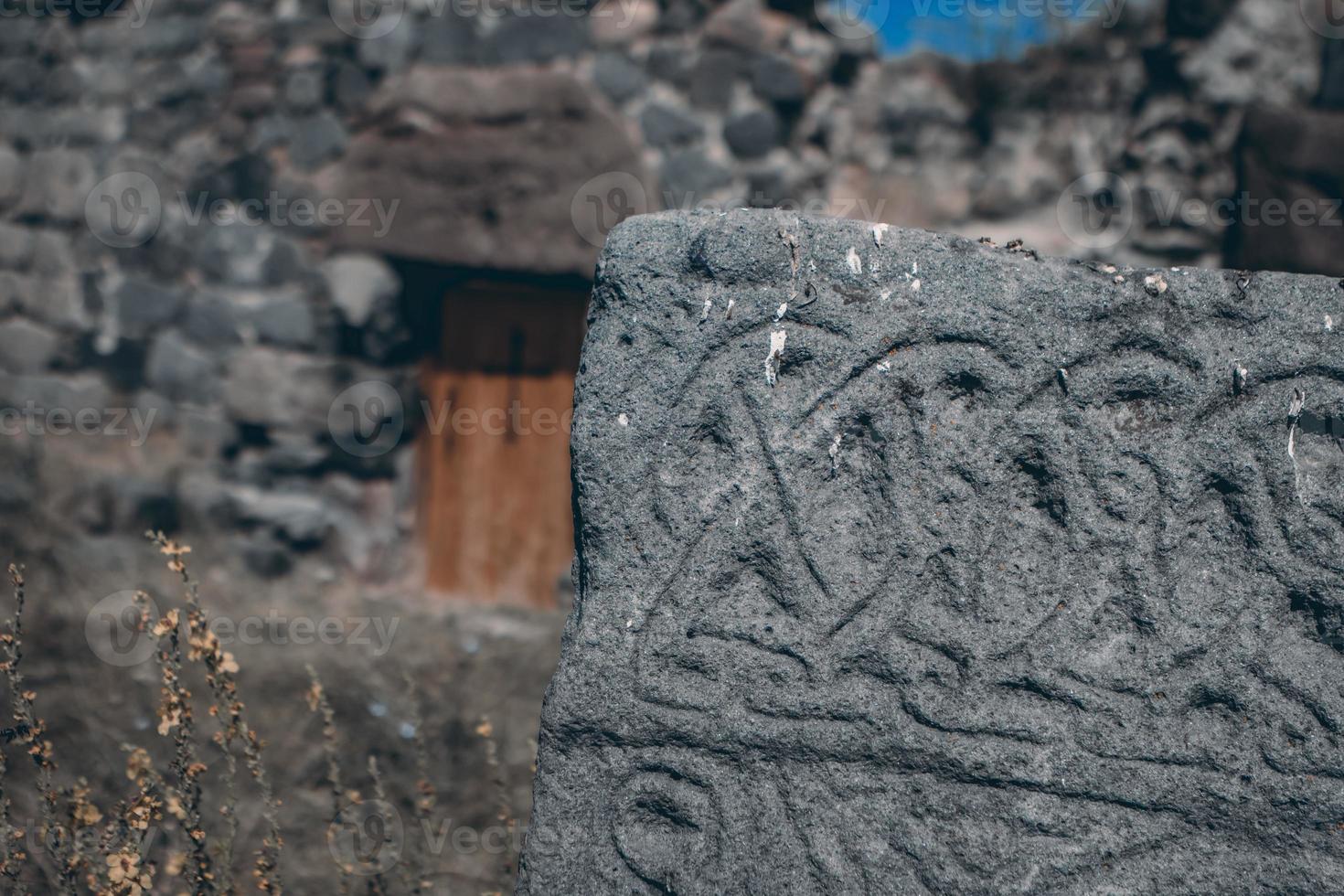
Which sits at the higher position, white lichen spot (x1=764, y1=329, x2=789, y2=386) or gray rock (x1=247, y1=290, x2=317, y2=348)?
gray rock (x1=247, y1=290, x2=317, y2=348)

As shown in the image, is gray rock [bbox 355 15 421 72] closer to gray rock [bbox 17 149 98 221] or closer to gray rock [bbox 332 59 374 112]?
gray rock [bbox 332 59 374 112]

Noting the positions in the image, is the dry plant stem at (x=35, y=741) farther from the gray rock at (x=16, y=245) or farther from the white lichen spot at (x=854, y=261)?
the gray rock at (x=16, y=245)

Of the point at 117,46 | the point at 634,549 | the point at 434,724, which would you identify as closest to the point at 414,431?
the point at 434,724

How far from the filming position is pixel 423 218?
3.26m

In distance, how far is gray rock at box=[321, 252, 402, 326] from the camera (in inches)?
132

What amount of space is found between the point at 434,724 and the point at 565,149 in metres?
1.72

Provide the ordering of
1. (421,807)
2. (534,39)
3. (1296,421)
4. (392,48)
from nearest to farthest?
1. (1296,421)
2. (421,807)
3. (534,39)
4. (392,48)

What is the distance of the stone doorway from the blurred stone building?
0.4 inches

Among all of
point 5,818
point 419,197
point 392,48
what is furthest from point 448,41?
point 5,818

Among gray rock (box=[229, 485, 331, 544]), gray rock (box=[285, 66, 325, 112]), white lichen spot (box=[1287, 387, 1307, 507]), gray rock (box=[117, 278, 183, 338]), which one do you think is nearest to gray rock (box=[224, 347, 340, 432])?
gray rock (box=[229, 485, 331, 544])

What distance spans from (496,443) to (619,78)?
1253mm

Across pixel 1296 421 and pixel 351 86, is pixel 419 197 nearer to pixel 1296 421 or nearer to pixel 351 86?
pixel 351 86

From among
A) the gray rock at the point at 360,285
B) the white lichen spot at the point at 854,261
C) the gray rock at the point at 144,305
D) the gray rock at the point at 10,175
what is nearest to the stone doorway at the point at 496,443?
the gray rock at the point at 360,285

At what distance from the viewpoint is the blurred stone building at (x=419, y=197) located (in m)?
3.12
